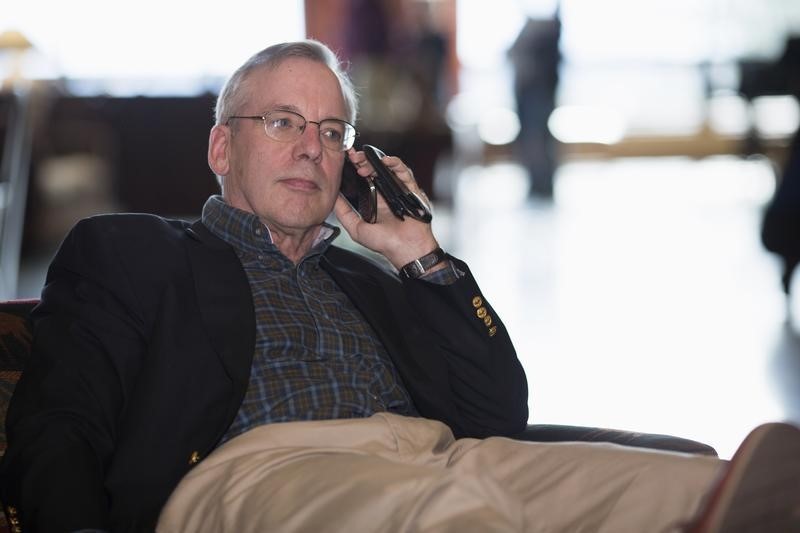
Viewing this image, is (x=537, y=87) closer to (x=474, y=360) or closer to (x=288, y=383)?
(x=474, y=360)

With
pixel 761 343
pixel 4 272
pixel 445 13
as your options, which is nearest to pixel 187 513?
pixel 761 343

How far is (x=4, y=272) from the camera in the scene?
618 centimetres

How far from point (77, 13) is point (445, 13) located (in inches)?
218

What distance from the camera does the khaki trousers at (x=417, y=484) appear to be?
4.60 ft

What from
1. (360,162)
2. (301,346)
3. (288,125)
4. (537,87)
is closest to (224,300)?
(301,346)

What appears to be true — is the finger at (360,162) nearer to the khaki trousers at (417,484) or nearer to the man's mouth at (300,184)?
the man's mouth at (300,184)

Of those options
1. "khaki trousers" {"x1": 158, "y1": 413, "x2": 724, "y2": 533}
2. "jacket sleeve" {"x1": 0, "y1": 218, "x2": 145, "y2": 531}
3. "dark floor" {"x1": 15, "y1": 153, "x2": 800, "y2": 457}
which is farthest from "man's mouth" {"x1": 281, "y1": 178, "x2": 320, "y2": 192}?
"dark floor" {"x1": 15, "y1": 153, "x2": 800, "y2": 457}

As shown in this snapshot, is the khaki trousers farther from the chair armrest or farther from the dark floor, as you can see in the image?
the dark floor

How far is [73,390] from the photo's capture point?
63.8 inches

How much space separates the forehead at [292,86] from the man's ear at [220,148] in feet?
0.36

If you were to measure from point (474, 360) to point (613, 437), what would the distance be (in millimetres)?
307

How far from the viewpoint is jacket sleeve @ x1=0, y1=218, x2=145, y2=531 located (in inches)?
58.2

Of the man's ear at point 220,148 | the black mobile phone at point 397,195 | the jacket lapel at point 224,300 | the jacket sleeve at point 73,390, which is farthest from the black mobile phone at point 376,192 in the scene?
the jacket sleeve at point 73,390

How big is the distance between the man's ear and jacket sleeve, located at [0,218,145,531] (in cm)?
40
